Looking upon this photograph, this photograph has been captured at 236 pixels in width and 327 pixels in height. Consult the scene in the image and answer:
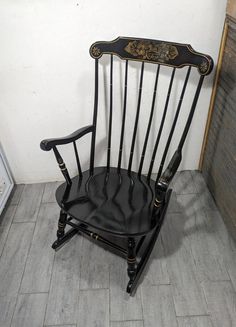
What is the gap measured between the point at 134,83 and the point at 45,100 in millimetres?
549

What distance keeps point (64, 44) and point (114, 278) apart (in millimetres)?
1280

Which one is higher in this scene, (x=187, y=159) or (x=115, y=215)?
(x=115, y=215)

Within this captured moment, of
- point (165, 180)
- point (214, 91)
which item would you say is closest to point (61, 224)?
point (165, 180)

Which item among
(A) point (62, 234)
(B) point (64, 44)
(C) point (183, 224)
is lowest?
(C) point (183, 224)

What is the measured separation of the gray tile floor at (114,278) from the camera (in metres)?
1.28

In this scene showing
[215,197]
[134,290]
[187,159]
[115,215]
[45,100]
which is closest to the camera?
[115,215]

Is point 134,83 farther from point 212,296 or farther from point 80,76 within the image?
point 212,296

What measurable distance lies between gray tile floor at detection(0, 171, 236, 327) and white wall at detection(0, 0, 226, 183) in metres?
0.63

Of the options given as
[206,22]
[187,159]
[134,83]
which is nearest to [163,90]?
[134,83]

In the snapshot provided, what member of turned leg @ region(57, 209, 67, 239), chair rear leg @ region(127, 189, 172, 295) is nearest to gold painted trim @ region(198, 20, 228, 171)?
chair rear leg @ region(127, 189, 172, 295)

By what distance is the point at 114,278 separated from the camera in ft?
4.68

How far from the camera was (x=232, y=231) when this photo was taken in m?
1.55

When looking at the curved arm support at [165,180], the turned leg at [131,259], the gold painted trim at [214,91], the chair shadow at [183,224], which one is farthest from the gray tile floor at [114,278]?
the curved arm support at [165,180]

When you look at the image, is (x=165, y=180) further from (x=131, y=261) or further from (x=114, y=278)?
(x=114, y=278)
